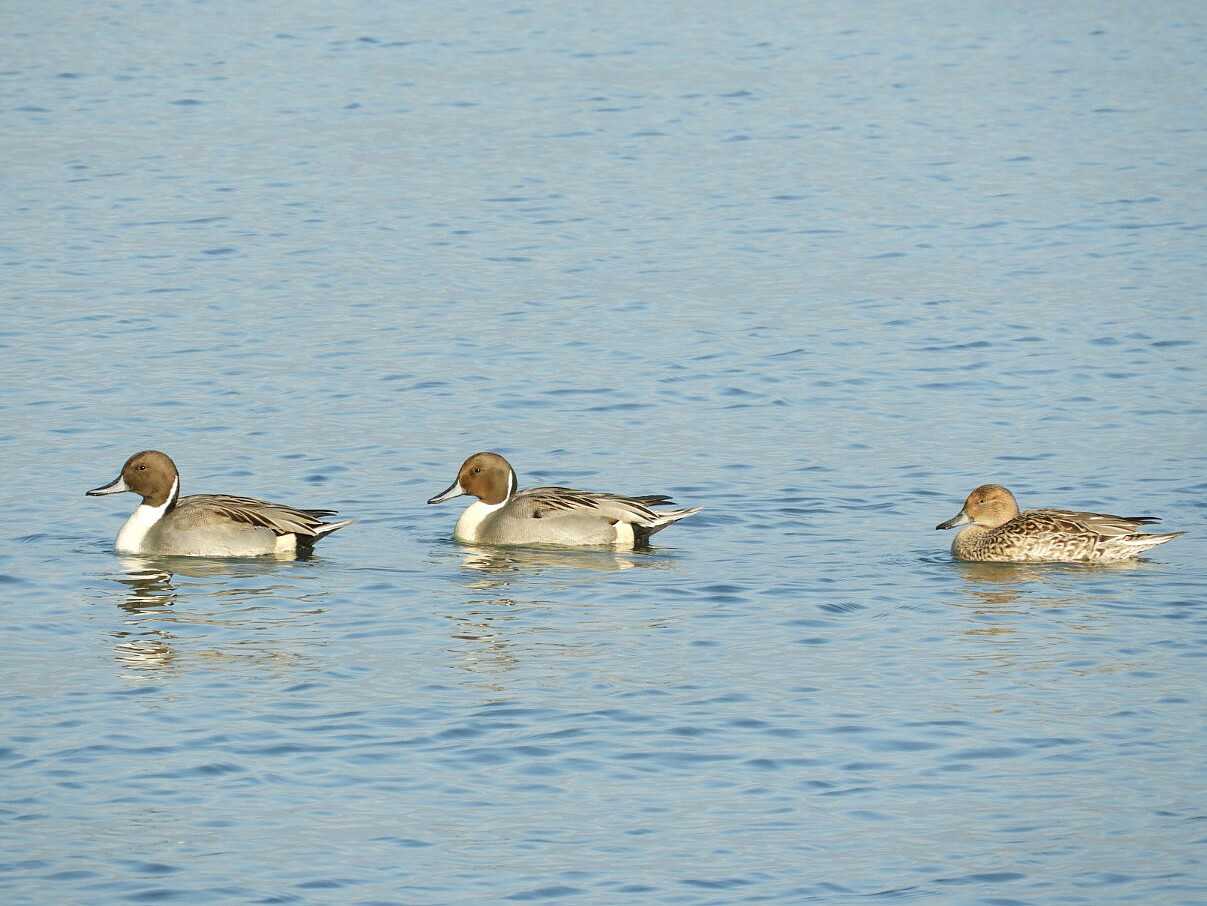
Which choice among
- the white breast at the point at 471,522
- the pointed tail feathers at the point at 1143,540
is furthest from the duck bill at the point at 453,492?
the pointed tail feathers at the point at 1143,540

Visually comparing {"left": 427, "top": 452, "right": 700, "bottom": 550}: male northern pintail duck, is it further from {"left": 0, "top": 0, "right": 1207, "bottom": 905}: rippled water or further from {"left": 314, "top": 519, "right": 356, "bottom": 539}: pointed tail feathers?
{"left": 314, "top": 519, "right": 356, "bottom": 539}: pointed tail feathers

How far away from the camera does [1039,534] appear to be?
1443cm

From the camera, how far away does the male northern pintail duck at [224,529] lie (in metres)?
14.7

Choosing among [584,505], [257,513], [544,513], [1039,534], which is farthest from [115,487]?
[1039,534]

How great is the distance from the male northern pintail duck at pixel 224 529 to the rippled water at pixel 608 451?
0.99 ft

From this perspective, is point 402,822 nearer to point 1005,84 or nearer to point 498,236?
point 498,236

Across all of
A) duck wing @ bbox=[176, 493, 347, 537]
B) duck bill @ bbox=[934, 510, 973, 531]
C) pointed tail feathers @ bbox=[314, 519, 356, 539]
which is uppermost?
duck wing @ bbox=[176, 493, 347, 537]

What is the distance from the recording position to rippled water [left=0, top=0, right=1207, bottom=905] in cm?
980

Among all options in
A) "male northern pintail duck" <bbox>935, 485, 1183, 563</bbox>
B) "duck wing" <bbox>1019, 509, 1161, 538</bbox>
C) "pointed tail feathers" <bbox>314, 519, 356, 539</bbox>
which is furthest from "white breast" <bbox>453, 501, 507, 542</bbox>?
"duck wing" <bbox>1019, 509, 1161, 538</bbox>

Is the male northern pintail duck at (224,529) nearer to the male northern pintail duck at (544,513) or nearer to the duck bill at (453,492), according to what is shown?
the duck bill at (453,492)

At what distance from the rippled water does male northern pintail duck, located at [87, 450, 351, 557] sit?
30cm

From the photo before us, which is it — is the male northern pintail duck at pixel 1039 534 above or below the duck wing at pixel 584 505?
below

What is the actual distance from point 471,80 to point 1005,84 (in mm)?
8768

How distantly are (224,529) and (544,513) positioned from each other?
7.28 ft
